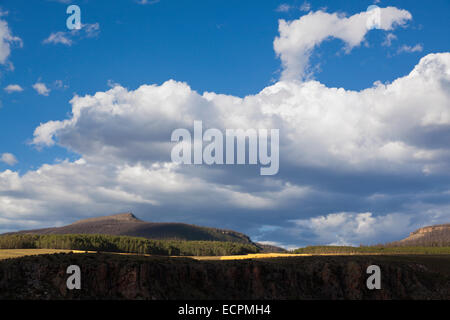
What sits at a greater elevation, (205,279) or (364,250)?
(205,279)

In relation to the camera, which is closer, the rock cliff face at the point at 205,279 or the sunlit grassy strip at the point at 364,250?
the rock cliff face at the point at 205,279

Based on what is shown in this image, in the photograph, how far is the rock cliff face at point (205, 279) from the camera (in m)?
48.5

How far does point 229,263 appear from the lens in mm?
61812

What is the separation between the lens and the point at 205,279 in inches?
2243

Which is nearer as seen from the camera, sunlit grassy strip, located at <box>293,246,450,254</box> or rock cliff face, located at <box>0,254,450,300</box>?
rock cliff face, located at <box>0,254,450,300</box>

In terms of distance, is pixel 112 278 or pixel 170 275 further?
pixel 170 275

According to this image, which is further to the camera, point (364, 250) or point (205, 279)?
point (364, 250)

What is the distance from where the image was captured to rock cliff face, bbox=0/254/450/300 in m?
48.5

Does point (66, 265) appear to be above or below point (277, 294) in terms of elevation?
above
